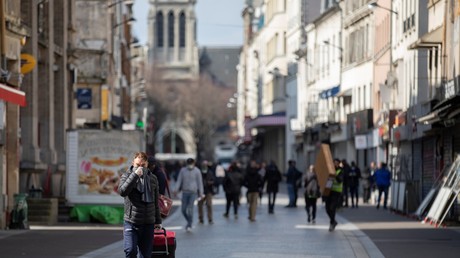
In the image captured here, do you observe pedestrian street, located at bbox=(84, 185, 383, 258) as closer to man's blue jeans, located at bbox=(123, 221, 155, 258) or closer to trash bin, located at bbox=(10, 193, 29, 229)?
trash bin, located at bbox=(10, 193, 29, 229)

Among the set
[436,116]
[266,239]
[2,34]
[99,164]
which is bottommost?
[266,239]

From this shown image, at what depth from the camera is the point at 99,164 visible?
1533 inches

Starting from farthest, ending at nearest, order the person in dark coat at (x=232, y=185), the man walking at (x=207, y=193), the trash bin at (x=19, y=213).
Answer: the person in dark coat at (x=232, y=185)
the man walking at (x=207, y=193)
the trash bin at (x=19, y=213)

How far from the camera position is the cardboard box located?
34.9 metres

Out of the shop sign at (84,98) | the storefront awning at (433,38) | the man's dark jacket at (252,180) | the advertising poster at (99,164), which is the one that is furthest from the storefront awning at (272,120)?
the advertising poster at (99,164)

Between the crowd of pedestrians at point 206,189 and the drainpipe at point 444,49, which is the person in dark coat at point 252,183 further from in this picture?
the drainpipe at point 444,49

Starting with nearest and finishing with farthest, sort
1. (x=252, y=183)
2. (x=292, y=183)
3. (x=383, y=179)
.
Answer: (x=252, y=183), (x=383, y=179), (x=292, y=183)

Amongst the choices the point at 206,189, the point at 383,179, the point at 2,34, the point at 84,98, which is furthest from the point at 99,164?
the point at 84,98

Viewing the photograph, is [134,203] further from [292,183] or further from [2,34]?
[292,183]

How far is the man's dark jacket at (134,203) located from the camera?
1886 centimetres

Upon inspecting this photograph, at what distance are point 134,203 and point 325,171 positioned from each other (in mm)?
17098

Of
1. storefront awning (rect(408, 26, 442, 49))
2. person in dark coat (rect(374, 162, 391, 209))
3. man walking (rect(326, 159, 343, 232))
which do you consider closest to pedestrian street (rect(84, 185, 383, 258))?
man walking (rect(326, 159, 343, 232))

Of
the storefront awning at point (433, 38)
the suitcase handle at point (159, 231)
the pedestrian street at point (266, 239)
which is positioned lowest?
the pedestrian street at point (266, 239)

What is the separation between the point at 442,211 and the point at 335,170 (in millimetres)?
2703
